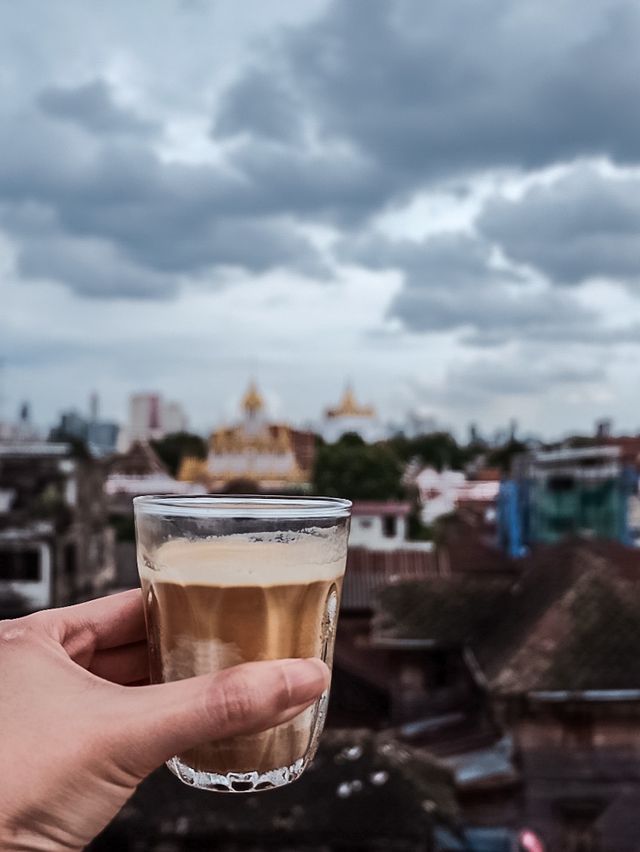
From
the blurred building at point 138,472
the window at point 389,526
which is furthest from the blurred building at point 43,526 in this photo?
the blurred building at point 138,472

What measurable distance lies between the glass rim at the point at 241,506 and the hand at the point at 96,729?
0.78 feet

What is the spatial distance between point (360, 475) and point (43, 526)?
45.3 feet

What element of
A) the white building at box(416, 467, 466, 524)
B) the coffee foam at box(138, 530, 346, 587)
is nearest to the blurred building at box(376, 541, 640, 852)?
the coffee foam at box(138, 530, 346, 587)

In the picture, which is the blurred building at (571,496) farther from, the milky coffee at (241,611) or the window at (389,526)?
the milky coffee at (241,611)

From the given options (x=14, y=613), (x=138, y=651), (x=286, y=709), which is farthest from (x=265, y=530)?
(x=14, y=613)

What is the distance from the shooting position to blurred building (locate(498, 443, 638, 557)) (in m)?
13.9

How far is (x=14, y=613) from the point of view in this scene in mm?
15547

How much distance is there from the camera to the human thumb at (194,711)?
1.19 metres

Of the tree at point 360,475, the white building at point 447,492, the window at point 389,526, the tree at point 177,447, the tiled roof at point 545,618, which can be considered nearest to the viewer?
the tiled roof at point 545,618

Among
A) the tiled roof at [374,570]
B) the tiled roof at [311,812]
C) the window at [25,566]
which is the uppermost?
the window at [25,566]

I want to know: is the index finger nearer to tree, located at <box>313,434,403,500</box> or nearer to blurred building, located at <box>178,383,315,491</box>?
tree, located at <box>313,434,403,500</box>

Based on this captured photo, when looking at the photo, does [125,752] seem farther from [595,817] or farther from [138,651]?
[595,817]

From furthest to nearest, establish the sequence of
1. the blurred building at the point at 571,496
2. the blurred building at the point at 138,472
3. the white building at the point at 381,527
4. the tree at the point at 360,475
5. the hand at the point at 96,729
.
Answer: the blurred building at the point at 138,472 → the tree at the point at 360,475 → the white building at the point at 381,527 → the blurred building at the point at 571,496 → the hand at the point at 96,729

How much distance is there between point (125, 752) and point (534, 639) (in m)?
9.10
